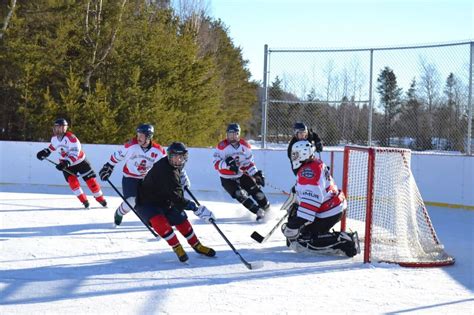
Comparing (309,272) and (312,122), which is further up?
(312,122)

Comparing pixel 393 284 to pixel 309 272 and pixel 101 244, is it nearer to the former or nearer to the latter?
pixel 309 272

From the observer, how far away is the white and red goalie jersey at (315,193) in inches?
185

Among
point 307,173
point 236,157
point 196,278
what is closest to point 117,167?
point 236,157

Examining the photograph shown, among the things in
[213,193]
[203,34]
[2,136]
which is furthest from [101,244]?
[203,34]

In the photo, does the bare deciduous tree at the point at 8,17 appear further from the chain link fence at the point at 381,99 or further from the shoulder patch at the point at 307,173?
the shoulder patch at the point at 307,173

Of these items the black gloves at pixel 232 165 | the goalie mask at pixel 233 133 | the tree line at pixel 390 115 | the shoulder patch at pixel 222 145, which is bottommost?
the black gloves at pixel 232 165

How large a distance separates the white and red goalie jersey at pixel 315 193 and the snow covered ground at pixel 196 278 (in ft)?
1.39

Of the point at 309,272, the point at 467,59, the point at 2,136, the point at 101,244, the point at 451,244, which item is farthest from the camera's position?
the point at 2,136

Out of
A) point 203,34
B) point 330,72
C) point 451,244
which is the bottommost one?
point 451,244

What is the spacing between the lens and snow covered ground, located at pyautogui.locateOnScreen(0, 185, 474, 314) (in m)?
3.54

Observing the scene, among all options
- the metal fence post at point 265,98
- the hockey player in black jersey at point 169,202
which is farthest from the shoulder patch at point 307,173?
the metal fence post at point 265,98

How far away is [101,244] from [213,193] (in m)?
4.99

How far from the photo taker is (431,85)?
8.73 m

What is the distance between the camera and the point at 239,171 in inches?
282
